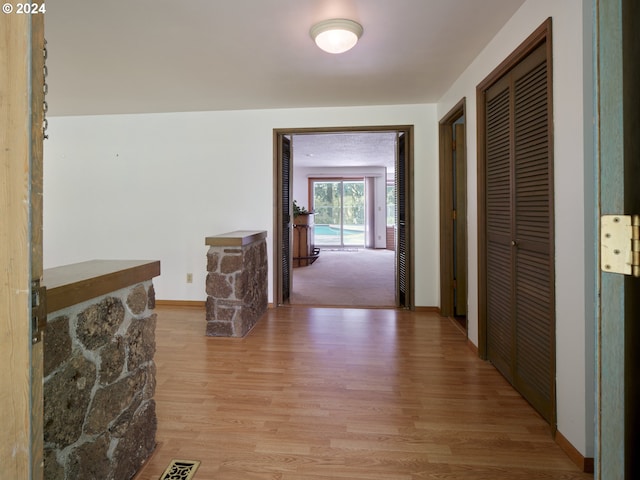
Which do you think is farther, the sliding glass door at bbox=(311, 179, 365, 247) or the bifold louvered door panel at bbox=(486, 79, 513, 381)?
the sliding glass door at bbox=(311, 179, 365, 247)

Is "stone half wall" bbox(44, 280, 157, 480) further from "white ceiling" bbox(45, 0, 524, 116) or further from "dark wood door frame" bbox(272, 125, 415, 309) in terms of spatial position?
"dark wood door frame" bbox(272, 125, 415, 309)

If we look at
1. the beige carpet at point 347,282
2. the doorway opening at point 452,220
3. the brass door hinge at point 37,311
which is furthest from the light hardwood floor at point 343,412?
the beige carpet at point 347,282

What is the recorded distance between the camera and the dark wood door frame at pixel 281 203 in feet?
12.8

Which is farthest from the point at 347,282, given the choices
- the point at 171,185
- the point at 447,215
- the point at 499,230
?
the point at 499,230

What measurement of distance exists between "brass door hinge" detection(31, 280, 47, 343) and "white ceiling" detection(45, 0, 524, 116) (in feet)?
6.37

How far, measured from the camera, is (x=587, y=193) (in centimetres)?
145

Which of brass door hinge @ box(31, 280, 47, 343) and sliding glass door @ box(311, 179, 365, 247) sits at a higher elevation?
sliding glass door @ box(311, 179, 365, 247)

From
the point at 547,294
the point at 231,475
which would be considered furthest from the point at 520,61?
the point at 231,475

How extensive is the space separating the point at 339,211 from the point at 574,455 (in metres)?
9.36

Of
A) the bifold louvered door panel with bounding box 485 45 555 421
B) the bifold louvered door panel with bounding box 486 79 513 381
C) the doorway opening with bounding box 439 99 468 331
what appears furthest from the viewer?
the doorway opening with bounding box 439 99 468 331

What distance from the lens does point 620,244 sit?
24.1 inches

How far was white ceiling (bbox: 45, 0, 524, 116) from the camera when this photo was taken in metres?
2.04

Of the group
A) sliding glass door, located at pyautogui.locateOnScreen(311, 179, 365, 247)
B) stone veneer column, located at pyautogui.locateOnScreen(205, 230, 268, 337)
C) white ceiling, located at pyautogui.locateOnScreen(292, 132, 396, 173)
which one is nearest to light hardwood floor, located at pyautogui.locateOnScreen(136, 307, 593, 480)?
stone veneer column, located at pyautogui.locateOnScreen(205, 230, 268, 337)

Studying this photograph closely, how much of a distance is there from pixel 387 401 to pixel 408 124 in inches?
117
